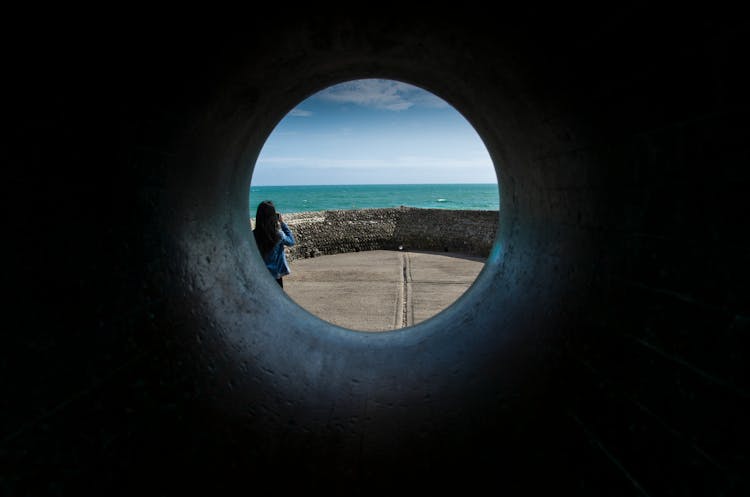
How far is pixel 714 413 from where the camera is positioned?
3.29 ft

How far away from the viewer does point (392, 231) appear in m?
13.3

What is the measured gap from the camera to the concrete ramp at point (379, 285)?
6.15 meters

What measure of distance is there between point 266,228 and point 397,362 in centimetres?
297

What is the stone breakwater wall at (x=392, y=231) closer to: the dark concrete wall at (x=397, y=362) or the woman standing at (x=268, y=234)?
the woman standing at (x=268, y=234)

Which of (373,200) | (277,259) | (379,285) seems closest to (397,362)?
(277,259)

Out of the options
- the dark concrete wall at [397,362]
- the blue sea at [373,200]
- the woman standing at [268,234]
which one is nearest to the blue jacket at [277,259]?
the woman standing at [268,234]

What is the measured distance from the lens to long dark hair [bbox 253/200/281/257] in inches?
196

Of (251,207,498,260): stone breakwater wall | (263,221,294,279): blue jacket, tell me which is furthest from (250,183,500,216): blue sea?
(263,221,294,279): blue jacket

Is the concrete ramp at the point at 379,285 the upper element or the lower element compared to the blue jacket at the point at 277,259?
lower

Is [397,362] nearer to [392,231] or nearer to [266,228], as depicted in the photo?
[266,228]

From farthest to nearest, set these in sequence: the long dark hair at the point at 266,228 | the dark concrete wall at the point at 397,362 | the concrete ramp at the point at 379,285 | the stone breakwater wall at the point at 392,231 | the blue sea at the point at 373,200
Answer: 1. the blue sea at the point at 373,200
2. the stone breakwater wall at the point at 392,231
3. the concrete ramp at the point at 379,285
4. the long dark hair at the point at 266,228
5. the dark concrete wall at the point at 397,362

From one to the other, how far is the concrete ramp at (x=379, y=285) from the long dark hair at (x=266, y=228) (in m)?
1.63

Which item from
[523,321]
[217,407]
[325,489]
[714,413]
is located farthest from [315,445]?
[714,413]

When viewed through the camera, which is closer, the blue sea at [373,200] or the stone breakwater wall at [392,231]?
the stone breakwater wall at [392,231]
